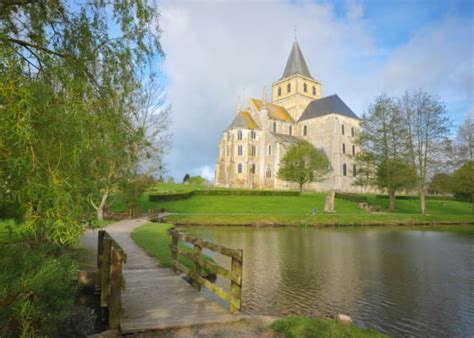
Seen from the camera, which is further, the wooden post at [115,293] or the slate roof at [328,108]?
the slate roof at [328,108]

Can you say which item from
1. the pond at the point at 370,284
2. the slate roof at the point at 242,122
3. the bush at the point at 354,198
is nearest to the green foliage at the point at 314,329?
the pond at the point at 370,284

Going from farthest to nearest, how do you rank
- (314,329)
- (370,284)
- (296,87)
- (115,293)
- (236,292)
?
(296,87), (370,284), (236,292), (314,329), (115,293)

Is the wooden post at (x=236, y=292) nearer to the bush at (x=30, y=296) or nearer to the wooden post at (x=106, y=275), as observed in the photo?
the wooden post at (x=106, y=275)

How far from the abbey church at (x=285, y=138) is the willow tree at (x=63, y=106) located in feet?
161

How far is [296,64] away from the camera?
7138 centimetres

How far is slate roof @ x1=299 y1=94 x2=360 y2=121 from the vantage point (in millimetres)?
62469

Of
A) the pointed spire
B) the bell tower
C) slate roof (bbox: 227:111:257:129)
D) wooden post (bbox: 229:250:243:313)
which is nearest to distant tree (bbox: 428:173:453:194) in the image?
slate roof (bbox: 227:111:257:129)

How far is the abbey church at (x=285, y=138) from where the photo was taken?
189 feet

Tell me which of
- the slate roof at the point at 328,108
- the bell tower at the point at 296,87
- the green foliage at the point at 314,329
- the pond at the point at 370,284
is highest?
the bell tower at the point at 296,87

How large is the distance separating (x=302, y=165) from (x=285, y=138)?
1421 centimetres

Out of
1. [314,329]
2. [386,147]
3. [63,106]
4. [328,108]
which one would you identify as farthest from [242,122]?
[63,106]

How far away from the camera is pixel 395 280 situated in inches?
400

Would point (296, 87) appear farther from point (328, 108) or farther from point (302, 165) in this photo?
point (302, 165)

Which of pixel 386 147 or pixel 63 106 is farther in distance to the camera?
pixel 386 147
